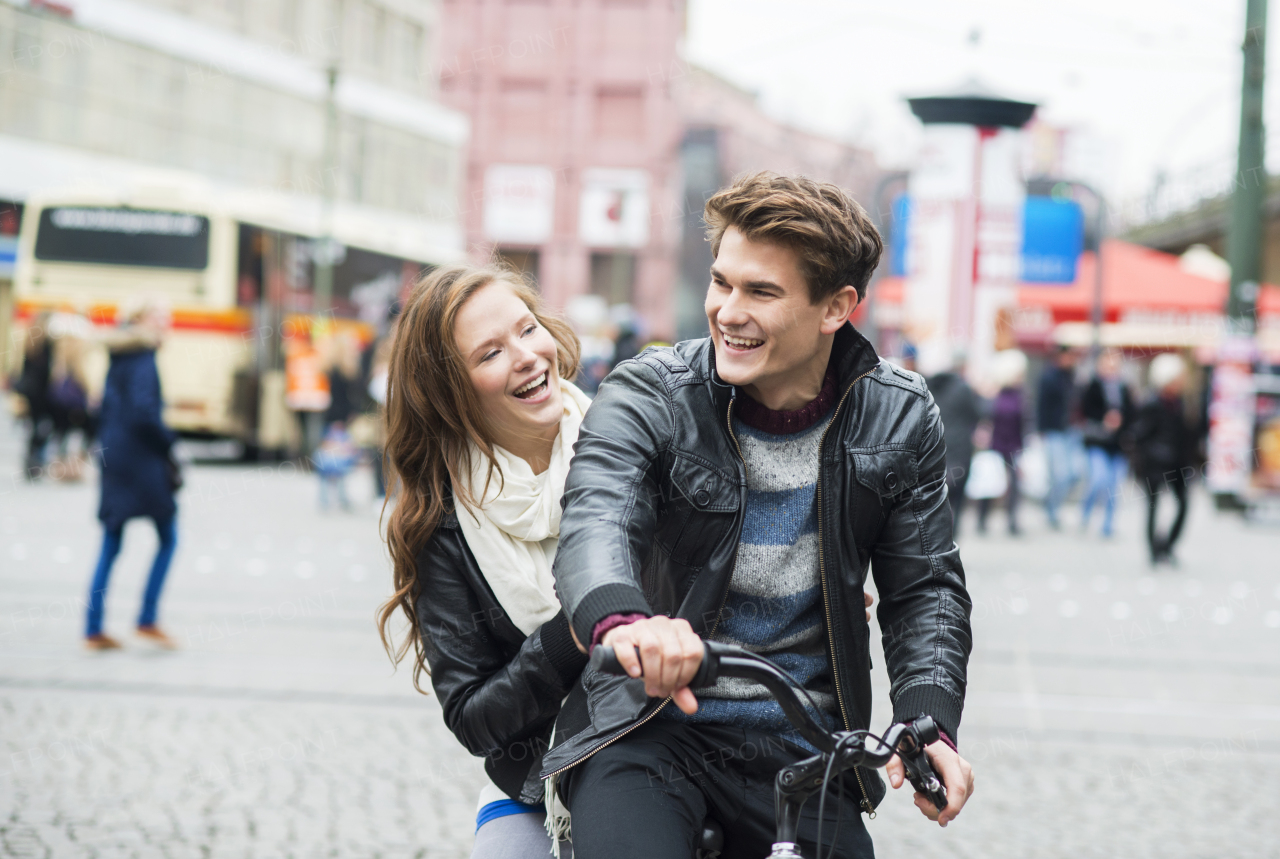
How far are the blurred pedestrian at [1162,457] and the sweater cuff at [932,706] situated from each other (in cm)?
984

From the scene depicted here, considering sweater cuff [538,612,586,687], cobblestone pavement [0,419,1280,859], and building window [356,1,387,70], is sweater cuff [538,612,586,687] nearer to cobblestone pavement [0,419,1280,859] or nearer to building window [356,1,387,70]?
cobblestone pavement [0,419,1280,859]

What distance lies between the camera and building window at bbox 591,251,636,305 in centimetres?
5125

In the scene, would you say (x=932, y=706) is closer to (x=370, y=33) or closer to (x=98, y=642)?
(x=98, y=642)

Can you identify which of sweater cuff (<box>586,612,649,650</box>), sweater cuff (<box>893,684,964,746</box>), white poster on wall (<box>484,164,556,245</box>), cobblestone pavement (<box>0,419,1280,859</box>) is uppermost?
white poster on wall (<box>484,164,556,245</box>)

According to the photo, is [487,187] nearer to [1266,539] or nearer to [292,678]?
[1266,539]

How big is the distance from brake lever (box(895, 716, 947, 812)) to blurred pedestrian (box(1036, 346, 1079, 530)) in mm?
13164

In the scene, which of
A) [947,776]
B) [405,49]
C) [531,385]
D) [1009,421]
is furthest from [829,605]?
[405,49]

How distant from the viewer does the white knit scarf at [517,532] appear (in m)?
2.38

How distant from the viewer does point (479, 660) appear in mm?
2387

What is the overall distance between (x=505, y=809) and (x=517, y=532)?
1.57 feet

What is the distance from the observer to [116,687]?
6.19 metres

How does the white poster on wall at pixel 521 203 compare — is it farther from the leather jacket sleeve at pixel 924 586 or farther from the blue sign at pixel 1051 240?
the leather jacket sleeve at pixel 924 586

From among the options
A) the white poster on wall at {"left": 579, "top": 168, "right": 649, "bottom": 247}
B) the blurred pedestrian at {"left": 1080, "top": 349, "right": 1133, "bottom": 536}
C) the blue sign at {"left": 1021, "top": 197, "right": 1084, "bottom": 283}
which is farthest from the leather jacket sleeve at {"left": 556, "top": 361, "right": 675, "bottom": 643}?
the white poster on wall at {"left": 579, "top": 168, "right": 649, "bottom": 247}

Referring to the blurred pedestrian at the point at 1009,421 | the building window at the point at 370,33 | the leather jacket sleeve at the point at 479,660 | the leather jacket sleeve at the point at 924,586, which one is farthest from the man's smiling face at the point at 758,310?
the building window at the point at 370,33
